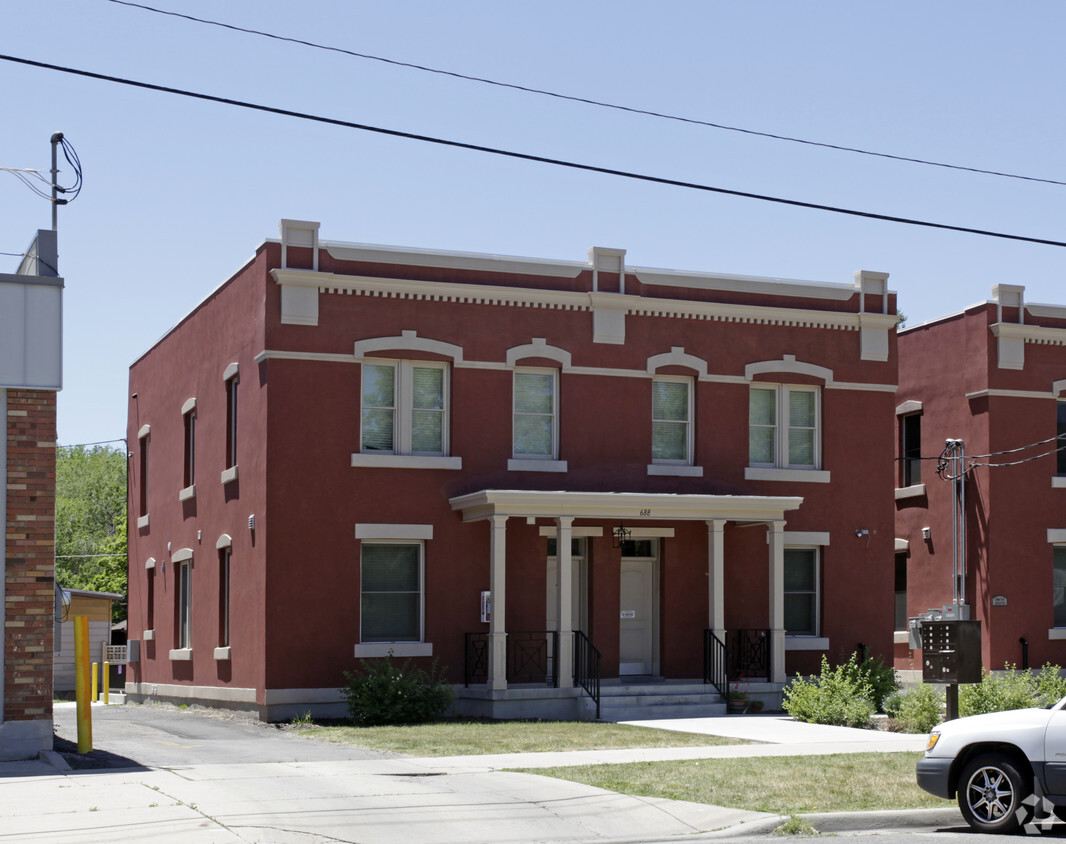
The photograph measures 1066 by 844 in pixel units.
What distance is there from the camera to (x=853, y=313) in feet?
90.6

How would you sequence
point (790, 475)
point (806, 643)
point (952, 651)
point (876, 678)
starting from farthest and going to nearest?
point (790, 475) → point (806, 643) → point (876, 678) → point (952, 651)

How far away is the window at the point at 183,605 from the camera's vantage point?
94.2ft

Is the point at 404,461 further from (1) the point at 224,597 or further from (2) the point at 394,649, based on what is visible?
(1) the point at 224,597

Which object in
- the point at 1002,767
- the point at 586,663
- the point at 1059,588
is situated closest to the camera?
the point at 1002,767

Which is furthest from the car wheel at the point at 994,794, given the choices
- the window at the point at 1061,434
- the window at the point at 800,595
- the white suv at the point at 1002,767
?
the window at the point at 1061,434

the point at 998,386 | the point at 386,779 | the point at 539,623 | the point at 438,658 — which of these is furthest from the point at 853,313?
the point at 386,779

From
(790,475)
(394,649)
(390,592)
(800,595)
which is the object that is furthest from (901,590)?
(394,649)

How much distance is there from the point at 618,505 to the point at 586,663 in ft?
9.07

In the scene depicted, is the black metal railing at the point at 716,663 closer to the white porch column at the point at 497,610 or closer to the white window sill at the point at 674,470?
the white window sill at the point at 674,470

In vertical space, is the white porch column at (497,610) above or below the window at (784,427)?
below

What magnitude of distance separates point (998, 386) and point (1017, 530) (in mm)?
3074

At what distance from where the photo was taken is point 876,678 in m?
24.6

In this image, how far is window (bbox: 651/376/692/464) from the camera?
26.4 m

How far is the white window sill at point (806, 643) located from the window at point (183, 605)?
11.9 metres
